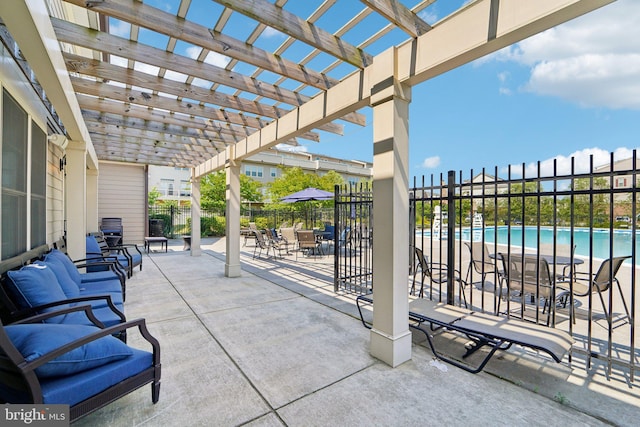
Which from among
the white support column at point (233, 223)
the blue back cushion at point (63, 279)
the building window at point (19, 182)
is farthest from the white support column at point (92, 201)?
the blue back cushion at point (63, 279)

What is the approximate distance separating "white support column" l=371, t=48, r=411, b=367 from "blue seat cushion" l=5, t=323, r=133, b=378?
7.16ft

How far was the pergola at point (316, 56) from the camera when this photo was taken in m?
2.12

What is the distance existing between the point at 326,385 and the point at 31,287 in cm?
257

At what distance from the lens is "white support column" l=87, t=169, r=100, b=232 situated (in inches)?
319

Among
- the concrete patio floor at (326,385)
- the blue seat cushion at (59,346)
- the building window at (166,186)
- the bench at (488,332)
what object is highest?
the building window at (166,186)

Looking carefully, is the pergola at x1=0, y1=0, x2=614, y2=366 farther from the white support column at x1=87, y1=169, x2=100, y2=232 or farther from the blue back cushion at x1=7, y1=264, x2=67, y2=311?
the white support column at x1=87, y1=169, x2=100, y2=232

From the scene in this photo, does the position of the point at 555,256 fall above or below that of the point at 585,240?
above

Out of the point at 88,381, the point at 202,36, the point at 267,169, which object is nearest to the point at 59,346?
the point at 88,381

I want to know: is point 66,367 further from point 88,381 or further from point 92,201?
point 92,201

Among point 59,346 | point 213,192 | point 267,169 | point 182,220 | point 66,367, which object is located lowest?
point 66,367

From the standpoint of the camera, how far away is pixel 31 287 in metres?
2.29

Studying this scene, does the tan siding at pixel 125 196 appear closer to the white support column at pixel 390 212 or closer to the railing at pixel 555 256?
the railing at pixel 555 256

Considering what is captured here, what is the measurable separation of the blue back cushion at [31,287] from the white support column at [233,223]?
155 inches

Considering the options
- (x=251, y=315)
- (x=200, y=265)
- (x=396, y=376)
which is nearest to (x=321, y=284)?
(x=251, y=315)
